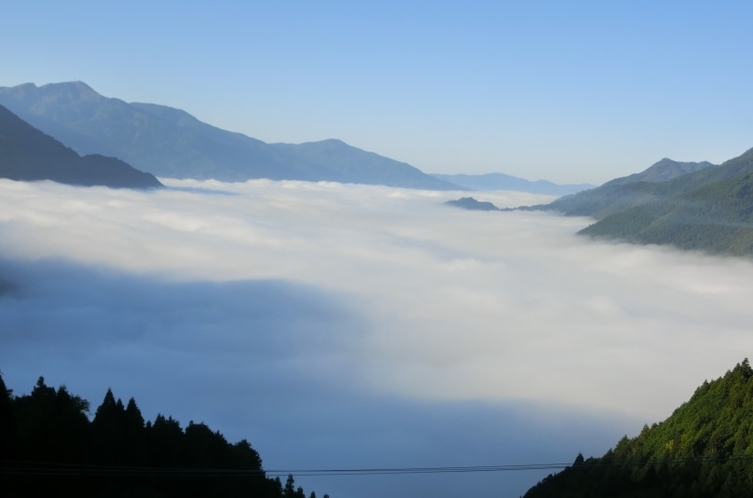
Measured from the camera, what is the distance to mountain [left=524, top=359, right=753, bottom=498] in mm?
27250

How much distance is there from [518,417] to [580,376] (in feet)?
88.2

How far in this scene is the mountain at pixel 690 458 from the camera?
2725 cm

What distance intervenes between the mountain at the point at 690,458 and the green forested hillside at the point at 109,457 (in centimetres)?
1334

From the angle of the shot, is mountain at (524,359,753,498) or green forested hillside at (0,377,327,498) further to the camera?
mountain at (524,359,753,498)

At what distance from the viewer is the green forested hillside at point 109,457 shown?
23.8 m

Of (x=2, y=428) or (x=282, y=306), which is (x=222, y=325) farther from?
(x=2, y=428)

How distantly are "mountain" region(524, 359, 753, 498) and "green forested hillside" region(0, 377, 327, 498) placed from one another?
43.8 feet

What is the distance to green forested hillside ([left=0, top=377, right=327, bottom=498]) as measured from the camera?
2383 centimetres

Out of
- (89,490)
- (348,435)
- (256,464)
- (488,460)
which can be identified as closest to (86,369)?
(348,435)

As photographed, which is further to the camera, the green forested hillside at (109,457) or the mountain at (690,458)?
the mountain at (690,458)

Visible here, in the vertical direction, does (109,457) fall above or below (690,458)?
above

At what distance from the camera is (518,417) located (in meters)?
113

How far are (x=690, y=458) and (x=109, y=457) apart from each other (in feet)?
72.4

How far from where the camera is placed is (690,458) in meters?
30.8
